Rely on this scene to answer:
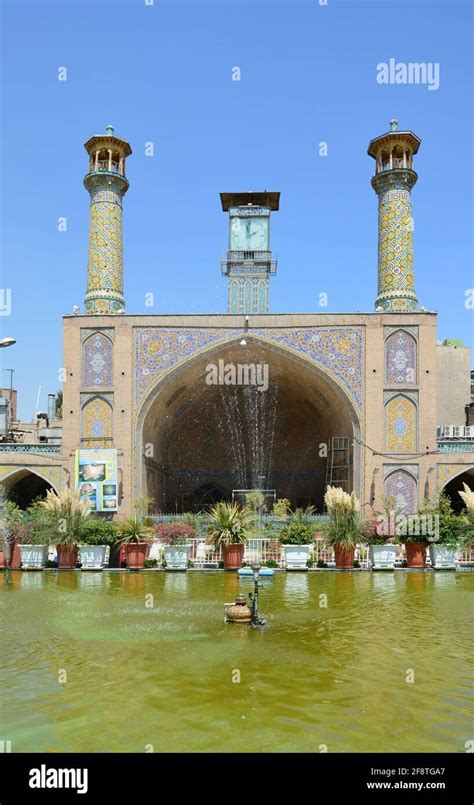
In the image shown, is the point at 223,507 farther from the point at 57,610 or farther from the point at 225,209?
the point at 225,209

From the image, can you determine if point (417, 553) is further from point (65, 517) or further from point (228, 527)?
point (65, 517)

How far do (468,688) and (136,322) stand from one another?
57.3 ft

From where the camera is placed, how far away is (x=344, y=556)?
15.3 meters

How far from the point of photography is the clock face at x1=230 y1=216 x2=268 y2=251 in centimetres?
2711

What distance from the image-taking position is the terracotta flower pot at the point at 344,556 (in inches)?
A: 603

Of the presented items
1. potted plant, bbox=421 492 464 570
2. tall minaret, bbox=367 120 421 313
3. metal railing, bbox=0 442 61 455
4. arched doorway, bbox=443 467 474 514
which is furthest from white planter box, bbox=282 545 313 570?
arched doorway, bbox=443 467 474 514

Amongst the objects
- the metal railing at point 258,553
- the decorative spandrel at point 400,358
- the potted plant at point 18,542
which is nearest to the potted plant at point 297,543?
the metal railing at point 258,553

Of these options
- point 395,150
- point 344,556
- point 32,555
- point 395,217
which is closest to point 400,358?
point 395,217

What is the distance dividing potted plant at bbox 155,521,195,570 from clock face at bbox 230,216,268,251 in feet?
43.0

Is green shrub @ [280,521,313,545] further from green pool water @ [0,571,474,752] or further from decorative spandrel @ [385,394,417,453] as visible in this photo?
green pool water @ [0,571,474,752]

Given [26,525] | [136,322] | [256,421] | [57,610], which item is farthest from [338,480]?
[57,610]

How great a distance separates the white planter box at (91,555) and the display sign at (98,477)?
491 cm

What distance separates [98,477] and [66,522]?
5210 mm

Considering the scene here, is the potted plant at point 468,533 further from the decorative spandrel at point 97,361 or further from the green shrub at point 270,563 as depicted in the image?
the decorative spandrel at point 97,361
